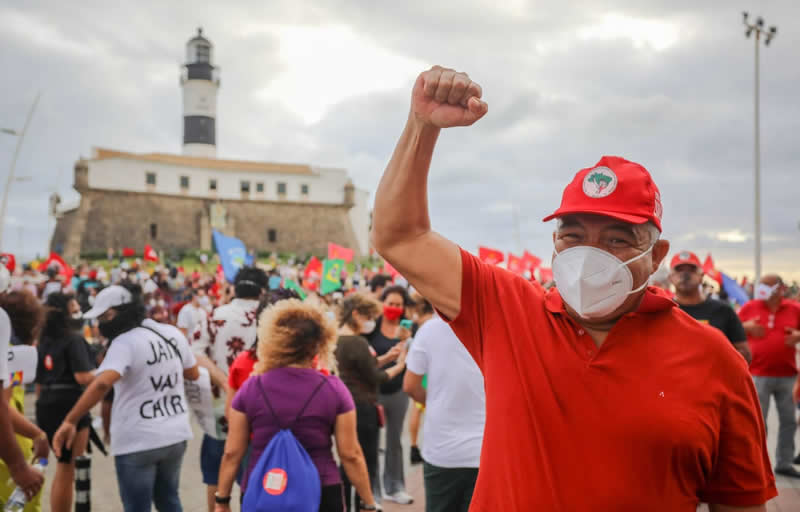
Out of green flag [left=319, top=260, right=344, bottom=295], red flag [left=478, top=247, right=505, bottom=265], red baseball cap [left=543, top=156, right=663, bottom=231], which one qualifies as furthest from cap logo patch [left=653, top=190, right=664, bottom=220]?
red flag [left=478, top=247, right=505, bottom=265]

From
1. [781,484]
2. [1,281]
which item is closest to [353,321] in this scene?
[1,281]

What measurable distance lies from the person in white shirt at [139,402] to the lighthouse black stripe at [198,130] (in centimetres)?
Answer: 6776

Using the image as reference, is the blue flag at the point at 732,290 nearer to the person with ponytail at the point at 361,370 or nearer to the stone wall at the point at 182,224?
the person with ponytail at the point at 361,370

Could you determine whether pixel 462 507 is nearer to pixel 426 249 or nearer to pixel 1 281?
pixel 426 249

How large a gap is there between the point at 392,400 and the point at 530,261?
1630cm

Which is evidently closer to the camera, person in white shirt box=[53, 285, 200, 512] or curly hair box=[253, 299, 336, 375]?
curly hair box=[253, 299, 336, 375]

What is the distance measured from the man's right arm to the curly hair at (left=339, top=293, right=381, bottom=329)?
3.60 m

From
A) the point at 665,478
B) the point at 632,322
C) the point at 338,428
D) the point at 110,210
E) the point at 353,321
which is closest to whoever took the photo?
the point at 665,478

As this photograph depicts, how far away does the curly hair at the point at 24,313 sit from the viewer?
15.9 ft

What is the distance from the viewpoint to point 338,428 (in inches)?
132

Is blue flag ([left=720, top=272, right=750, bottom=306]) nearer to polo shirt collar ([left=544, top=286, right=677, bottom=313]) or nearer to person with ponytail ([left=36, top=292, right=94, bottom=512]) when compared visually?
person with ponytail ([left=36, top=292, right=94, bottom=512])

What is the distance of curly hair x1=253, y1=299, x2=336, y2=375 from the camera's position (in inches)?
133

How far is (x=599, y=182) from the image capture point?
175cm

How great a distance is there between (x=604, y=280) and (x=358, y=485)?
2.27 metres
